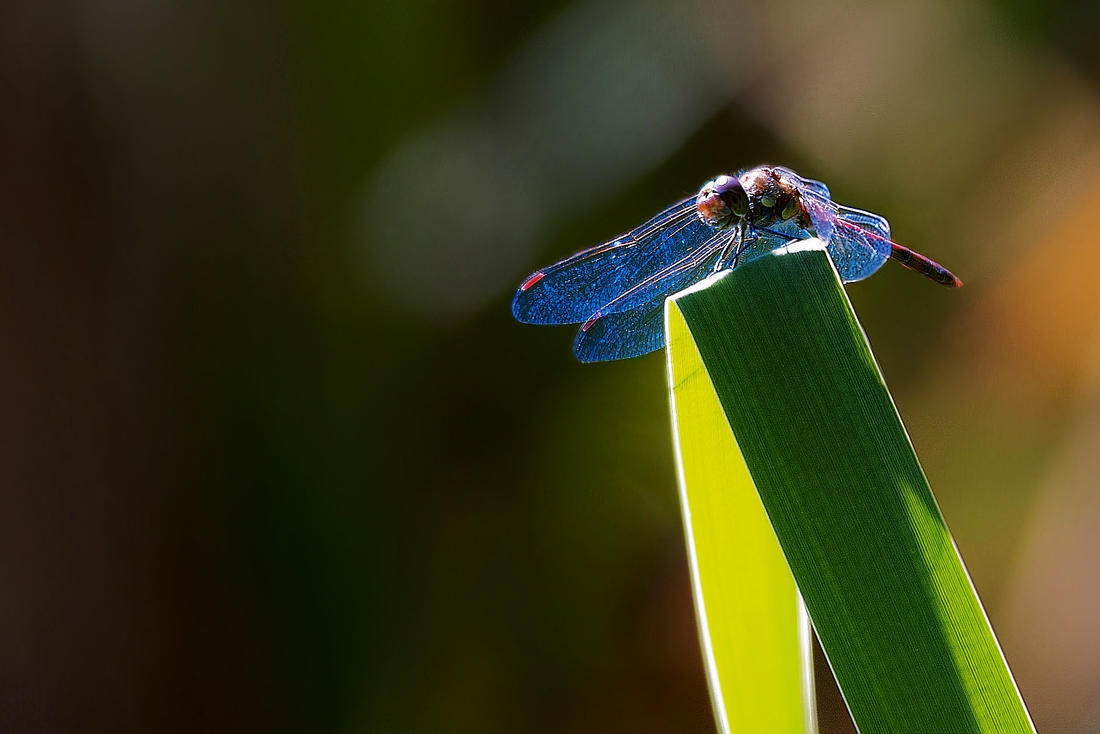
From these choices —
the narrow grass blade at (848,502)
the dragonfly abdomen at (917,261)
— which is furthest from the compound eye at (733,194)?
the narrow grass blade at (848,502)

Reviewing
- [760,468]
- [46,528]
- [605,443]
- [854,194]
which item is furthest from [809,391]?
[46,528]

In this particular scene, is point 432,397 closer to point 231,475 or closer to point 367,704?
point 231,475

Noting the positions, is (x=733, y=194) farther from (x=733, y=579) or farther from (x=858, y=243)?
(x=733, y=579)

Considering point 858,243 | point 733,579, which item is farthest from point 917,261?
point 733,579

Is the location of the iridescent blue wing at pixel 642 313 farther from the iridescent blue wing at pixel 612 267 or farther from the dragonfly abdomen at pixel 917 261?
the dragonfly abdomen at pixel 917 261

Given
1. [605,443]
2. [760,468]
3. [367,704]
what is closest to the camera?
[760,468]

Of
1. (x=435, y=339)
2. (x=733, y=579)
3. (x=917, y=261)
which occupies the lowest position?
(x=733, y=579)

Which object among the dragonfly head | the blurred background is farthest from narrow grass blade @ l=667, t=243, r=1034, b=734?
the blurred background
